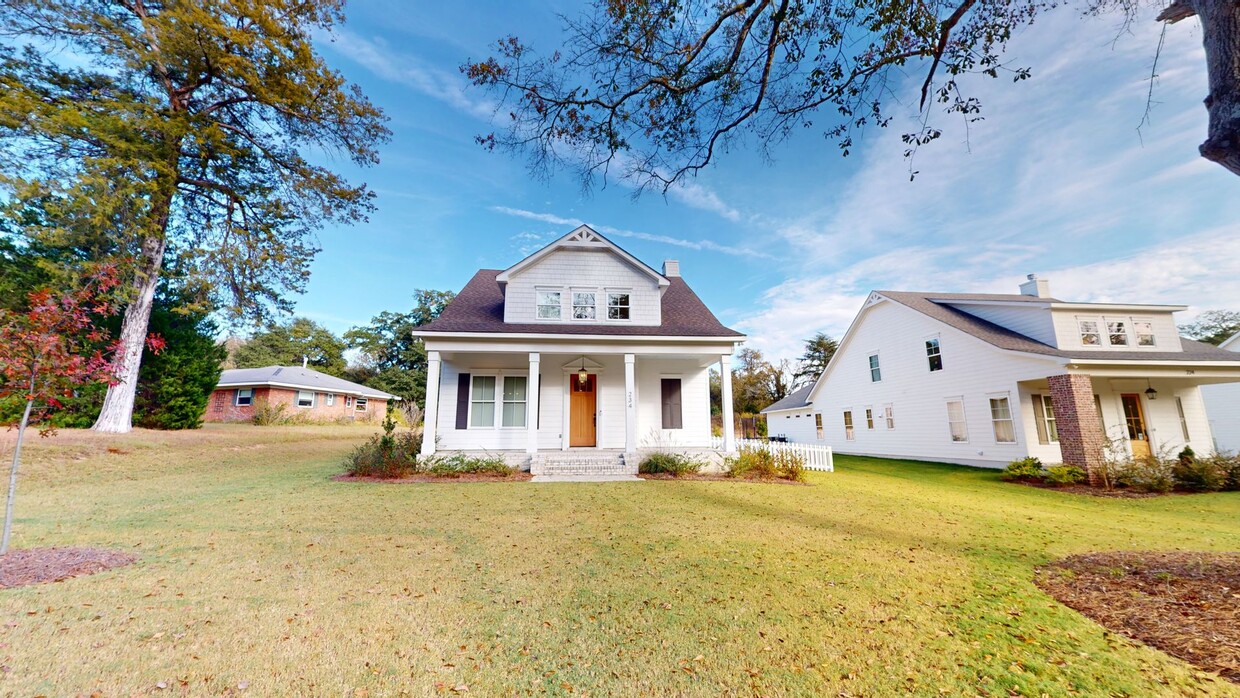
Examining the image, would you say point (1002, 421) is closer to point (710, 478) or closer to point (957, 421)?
point (957, 421)

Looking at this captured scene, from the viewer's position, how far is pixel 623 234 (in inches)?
607

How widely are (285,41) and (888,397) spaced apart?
Answer: 1026 inches

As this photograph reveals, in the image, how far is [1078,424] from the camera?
11.5 meters

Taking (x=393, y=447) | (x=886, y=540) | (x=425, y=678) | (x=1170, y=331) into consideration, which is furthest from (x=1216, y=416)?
(x=393, y=447)

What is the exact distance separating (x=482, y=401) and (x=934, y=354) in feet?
53.3

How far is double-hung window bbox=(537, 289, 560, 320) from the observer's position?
44.0 ft

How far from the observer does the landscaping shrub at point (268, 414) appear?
25062 millimetres

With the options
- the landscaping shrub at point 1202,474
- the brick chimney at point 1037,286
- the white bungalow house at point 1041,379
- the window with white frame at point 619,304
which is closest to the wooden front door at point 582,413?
the window with white frame at point 619,304

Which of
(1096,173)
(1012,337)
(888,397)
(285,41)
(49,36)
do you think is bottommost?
(888,397)

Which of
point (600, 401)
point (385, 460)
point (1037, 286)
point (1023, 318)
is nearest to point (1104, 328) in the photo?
point (1023, 318)

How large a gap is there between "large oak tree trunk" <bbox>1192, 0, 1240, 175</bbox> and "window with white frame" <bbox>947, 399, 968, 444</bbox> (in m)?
14.5

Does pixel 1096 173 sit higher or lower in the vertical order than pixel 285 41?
lower

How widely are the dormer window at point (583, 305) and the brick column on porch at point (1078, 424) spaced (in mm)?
13354

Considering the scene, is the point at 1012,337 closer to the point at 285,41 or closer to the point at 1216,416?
the point at 1216,416
